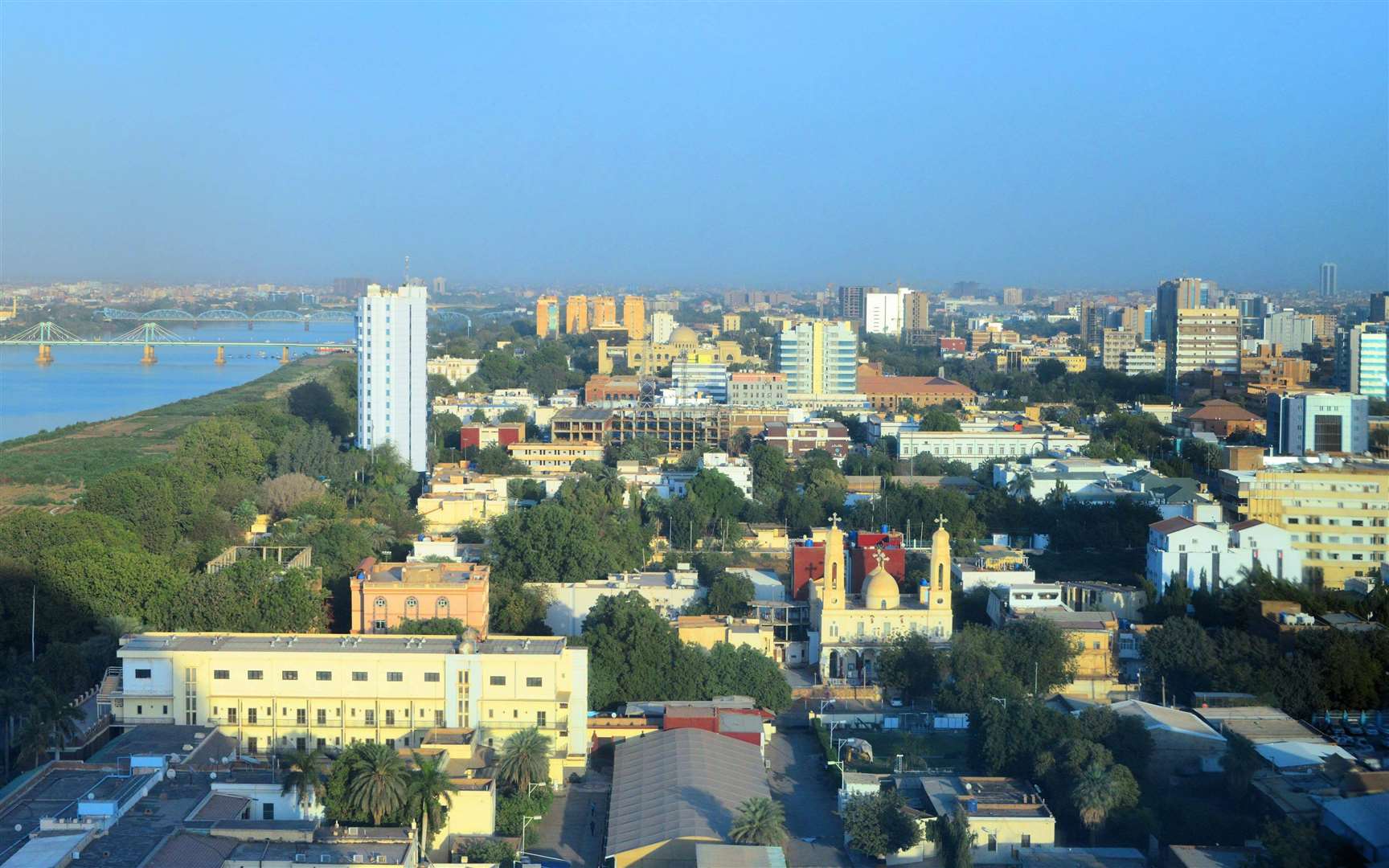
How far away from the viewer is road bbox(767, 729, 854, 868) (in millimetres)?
7668

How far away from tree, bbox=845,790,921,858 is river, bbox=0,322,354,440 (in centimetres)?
2223

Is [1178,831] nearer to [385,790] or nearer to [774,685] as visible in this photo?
[774,685]

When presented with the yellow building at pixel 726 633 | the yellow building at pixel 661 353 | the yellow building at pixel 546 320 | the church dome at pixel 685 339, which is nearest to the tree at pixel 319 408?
the yellow building at pixel 661 353

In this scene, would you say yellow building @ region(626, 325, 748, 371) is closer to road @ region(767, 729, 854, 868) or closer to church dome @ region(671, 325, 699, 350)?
church dome @ region(671, 325, 699, 350)

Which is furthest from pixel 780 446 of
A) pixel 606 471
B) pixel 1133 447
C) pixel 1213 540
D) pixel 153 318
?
pixel 153 318

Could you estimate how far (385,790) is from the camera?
7.20m

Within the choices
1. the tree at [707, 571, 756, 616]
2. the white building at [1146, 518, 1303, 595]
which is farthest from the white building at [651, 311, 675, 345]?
the tree at [707, 571, 756, 616]

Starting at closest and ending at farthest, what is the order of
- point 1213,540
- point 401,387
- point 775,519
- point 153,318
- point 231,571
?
point 231,571 < point 1213,540 < point 775,519 < point 401,387 < point 153,318

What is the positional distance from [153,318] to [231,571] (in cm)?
5369

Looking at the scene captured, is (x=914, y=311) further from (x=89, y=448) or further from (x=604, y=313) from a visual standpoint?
(x=89, y=448)

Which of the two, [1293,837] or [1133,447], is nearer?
[1293,837]

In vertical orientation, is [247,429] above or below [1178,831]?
above

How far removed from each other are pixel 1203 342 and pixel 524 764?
2382 cm

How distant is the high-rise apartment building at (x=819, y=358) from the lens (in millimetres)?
27531
